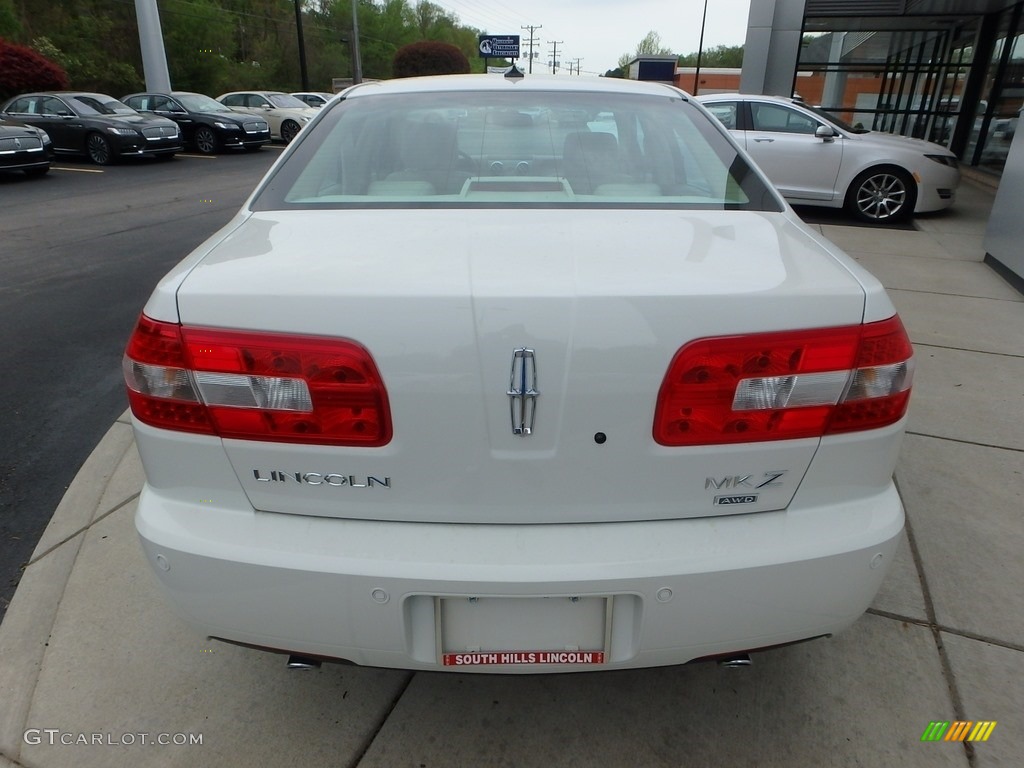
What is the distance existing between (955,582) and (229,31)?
4496 centimetres

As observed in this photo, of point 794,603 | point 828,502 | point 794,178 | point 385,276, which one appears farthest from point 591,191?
point 794,178

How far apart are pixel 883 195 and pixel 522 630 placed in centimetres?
936

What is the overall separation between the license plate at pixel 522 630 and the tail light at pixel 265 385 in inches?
16.0

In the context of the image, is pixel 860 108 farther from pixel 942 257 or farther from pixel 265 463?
pixel 265 463

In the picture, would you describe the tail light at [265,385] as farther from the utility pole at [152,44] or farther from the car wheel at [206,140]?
the utility pole at [152,44]

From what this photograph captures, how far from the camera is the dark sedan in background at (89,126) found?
50.6 ft

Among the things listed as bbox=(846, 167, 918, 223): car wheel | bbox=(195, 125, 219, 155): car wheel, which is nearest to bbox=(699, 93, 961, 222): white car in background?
bbox=(846, 167, 918, 223): car wheel

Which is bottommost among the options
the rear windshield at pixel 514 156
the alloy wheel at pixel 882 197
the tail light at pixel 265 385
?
the alloy wheel at pixel 882 197

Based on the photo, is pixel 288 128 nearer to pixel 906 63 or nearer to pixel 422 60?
pixel 906 63

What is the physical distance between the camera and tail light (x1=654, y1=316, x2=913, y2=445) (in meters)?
1.42

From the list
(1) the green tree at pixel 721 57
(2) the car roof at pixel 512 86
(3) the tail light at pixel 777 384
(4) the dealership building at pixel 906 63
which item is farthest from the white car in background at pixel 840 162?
(1) the green tree at pixel 721 57

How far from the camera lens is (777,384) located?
1452 mm

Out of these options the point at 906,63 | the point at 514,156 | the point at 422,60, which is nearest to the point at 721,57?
the point at 422,60

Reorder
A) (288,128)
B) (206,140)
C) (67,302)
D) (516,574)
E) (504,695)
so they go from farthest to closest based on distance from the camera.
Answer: (288,128) < (206,140) < (67,302) < (504,695) < (516,574)
